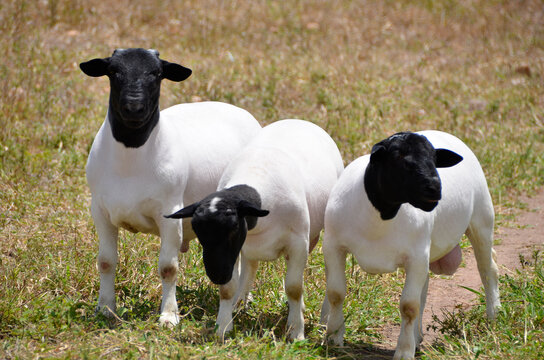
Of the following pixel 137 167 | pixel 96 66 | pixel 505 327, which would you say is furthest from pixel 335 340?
pixel 96 66

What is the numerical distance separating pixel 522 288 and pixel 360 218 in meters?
1.90

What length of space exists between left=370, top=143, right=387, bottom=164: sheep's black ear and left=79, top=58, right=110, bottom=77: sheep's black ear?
1.87 m

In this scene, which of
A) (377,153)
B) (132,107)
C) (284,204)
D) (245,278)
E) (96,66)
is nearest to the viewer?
(377,153)

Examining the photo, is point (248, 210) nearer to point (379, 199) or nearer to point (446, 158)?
point (379, 199)

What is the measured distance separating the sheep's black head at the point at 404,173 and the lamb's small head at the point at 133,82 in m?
1.49

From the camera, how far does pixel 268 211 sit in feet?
13.4

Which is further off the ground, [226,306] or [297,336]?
[226,306]

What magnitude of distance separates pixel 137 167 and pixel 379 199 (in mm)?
1624

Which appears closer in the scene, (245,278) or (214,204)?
(214,204)

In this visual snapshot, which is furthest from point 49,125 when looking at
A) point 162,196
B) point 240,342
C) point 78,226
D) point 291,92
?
point 240,342

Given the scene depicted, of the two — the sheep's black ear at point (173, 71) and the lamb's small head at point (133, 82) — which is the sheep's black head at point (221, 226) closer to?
the lamb's small head at point (133, 82)

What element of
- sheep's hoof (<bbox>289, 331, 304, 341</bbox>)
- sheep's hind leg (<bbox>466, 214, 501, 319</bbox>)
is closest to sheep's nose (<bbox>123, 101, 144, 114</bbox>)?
sheep's hoof (<bbox>289, 331, 304, 341</bbox>)

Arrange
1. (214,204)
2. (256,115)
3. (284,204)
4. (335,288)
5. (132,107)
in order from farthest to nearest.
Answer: (256,115) < (335,288) < (284,204) < (132,107) < (214,204)

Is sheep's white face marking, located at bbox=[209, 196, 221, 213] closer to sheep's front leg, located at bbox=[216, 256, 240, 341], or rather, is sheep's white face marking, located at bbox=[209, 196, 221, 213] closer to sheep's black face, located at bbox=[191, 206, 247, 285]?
sheep's black face, located at bbox=[191, 206, 247, 285]
